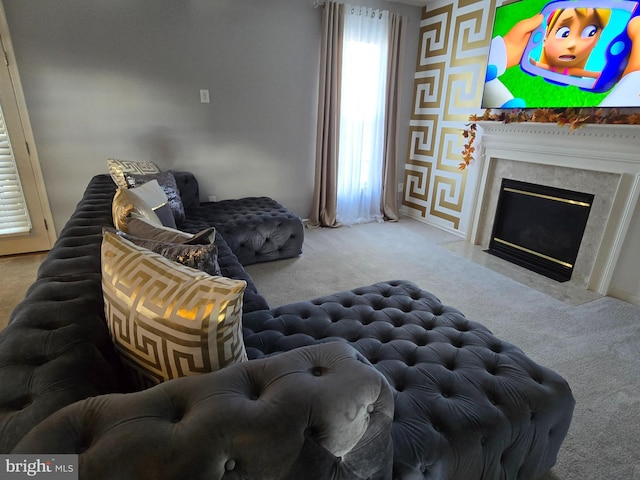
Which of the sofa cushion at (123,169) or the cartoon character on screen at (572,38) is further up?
the cartoon character on screen at (572,38)

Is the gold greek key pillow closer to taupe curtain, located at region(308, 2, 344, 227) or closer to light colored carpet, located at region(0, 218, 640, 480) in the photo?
light colored carpet, located at region(0, 218, 640, 480)

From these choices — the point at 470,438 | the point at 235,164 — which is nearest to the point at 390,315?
the point at 470,438

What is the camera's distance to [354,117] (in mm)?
3947

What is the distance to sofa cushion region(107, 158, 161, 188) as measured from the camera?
222 centimetres

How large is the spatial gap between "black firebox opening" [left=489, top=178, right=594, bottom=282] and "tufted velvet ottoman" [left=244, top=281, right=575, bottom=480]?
196cm

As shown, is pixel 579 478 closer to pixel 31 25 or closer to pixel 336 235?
pixel 336 235

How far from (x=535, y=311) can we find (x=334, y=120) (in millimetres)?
2668

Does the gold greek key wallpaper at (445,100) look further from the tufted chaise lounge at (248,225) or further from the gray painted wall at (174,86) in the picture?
the tufted chaise lounge at (248,225)

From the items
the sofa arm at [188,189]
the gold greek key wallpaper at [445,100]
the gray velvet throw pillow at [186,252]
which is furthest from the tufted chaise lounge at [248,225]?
the gold greek key wallpaper at [445,100]

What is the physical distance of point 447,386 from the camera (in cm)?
109

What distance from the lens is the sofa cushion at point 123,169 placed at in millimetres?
2217

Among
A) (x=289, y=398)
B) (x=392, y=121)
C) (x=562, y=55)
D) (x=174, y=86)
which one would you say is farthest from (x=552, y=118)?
(x=174, y=86)

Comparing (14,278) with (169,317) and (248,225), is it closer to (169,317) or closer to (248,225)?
(248,225)

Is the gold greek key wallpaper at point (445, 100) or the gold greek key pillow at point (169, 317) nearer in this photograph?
the gold greek key pillow at point (169, 317)
